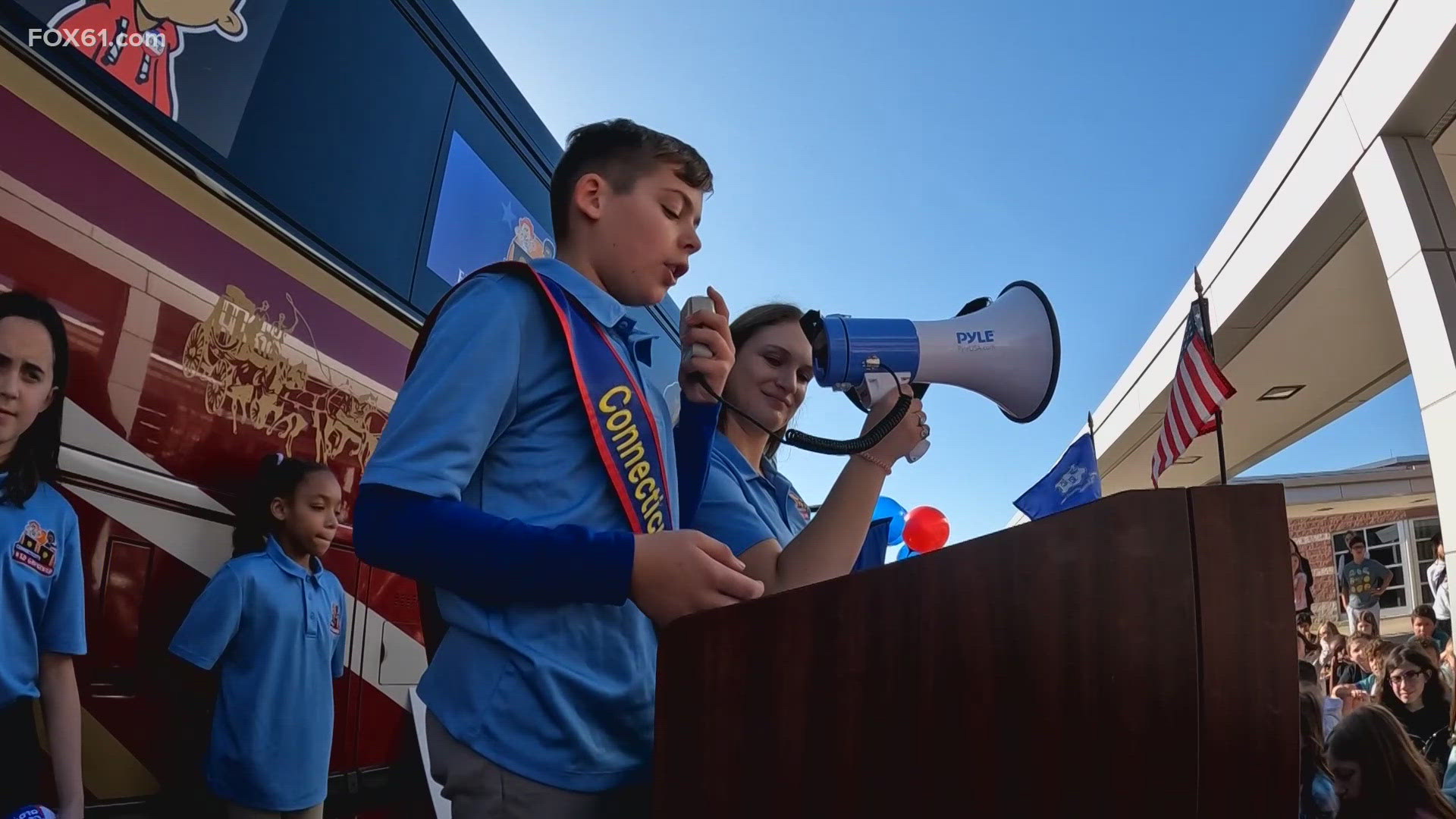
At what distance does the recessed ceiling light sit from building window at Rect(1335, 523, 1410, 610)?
39.0 feet

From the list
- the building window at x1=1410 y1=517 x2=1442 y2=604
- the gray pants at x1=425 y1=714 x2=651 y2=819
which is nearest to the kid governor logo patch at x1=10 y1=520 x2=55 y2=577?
the gray pants at x1=425 y1=714 x2=651 y2=819

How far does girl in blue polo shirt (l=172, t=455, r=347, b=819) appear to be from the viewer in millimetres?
2170

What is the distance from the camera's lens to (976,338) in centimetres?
207

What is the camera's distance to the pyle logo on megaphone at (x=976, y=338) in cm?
204

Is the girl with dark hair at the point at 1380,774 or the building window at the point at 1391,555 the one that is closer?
the girl with dark hair at the point at 1380,774

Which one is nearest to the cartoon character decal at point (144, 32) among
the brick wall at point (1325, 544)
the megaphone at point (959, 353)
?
the megaphone at point (959, 353)

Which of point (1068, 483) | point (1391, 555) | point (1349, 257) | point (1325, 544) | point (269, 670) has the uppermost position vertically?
point (1325, 544)

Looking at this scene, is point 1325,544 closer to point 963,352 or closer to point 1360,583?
point 1360,583

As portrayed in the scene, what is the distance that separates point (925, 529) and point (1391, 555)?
67.4ft

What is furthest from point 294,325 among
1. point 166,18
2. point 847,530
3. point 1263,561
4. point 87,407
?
point 1263,561

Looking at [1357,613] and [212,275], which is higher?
[1357,613]

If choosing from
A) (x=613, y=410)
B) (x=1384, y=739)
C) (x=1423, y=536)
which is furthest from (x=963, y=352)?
(x=1423, y=536)

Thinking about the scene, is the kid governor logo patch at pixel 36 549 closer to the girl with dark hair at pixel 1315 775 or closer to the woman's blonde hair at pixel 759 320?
the woman's blonde hair at pixel 759 320

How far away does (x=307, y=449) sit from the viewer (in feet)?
7.86
